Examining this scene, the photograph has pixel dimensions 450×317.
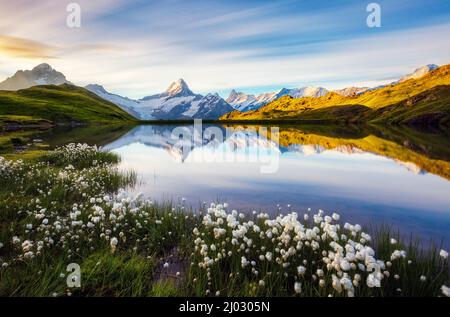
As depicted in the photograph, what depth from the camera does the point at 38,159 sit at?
31734 millimetres

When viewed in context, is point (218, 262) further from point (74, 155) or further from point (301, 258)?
point (74, 155)

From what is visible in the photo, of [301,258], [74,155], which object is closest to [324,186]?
[301,258]

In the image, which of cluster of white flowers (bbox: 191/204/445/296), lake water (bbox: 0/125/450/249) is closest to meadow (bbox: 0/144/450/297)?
cluster of white flowers (bbox: 191/204/445/296)

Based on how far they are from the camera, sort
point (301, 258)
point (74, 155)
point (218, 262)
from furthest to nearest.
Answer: point (74, 155) → point (301, 258) → point (218, 262)

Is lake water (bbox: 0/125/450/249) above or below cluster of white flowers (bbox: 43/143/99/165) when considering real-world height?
below

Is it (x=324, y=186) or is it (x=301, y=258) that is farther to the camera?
(x=324, y=186)

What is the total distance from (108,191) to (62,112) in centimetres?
17184

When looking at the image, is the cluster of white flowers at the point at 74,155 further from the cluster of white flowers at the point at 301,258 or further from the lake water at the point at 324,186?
the cluster of white flowers at the point at 301,258

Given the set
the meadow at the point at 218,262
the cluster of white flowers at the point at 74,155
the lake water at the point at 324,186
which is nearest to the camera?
the meadow at the point at 218,262

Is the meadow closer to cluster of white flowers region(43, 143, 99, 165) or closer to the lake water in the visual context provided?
the lake water

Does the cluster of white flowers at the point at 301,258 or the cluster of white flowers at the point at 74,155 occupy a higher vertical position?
the cluster of white flowers at the point at 74,155

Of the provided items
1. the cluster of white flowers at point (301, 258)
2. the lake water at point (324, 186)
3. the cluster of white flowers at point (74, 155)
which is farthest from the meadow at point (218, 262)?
the cluster of white flowers at point (74, 155)

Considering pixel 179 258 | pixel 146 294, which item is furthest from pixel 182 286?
pixel 179 258
